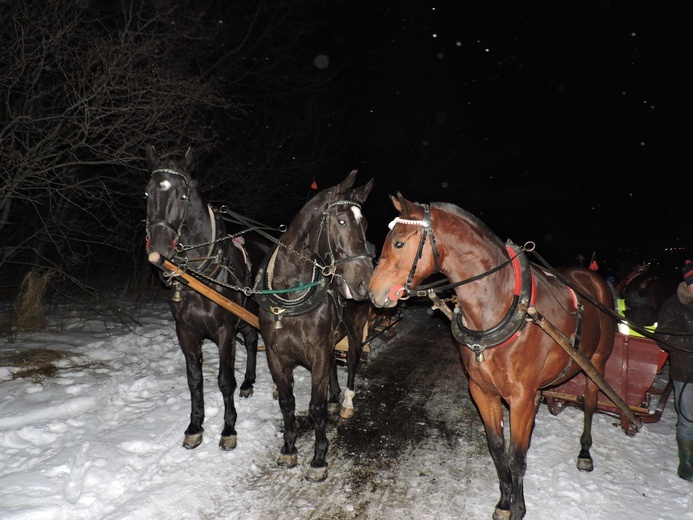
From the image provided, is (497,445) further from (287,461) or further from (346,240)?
(346,240)

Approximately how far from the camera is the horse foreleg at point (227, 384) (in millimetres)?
4191

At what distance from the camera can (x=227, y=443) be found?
4.17 meters

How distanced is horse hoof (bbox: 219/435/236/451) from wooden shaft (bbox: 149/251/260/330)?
3.71ft

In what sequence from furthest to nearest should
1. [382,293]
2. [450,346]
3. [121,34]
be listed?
[450,346] → [121,34] → [382,293]

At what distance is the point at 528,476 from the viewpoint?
3.91 m

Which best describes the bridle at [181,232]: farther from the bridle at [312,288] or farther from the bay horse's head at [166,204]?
the bridle at [312,288]

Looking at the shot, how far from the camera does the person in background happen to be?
12.7ft

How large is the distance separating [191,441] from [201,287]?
1.56 meters

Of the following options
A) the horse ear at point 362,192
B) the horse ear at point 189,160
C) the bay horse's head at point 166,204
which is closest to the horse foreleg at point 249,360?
the bay horse's head at point 166,204

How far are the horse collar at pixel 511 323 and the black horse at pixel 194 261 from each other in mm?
2062

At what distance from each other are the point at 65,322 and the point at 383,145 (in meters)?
19.5

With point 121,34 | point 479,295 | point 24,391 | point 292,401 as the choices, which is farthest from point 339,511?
point 121,34

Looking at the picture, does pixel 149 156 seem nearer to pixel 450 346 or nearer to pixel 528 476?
pixel 528 476

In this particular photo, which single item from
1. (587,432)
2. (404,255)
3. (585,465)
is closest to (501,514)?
(585,465)
